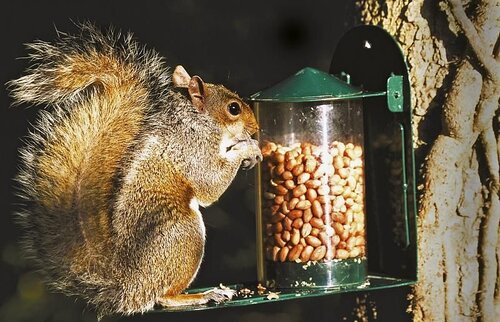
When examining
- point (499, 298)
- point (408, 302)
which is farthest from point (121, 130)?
point (499, 298)

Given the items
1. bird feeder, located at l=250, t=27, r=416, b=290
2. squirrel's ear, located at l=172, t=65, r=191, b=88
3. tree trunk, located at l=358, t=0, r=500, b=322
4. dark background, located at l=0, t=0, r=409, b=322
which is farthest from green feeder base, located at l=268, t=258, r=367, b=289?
dark background, located at l=0, t=0, r=409, b=322

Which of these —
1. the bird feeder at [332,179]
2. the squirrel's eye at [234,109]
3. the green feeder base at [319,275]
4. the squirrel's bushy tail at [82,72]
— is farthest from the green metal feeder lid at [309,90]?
the green feeder base at [319,275]

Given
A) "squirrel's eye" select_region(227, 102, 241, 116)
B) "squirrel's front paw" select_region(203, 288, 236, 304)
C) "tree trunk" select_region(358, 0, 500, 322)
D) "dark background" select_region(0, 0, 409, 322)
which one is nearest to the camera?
"squirrel's front paw" select_region(203, 288, 236, 304)

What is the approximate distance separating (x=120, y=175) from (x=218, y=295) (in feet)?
1.27

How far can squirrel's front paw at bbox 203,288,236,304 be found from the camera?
110 inches

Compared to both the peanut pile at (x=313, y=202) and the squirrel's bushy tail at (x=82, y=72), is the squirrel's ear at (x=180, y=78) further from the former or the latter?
the peanut pile at (x=313, y=202)

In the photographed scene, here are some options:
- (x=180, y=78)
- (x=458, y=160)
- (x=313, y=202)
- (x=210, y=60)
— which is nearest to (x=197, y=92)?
(x=180, y=78)

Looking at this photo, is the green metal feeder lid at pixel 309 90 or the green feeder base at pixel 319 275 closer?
the green metal feeder lid at pixel 309 90

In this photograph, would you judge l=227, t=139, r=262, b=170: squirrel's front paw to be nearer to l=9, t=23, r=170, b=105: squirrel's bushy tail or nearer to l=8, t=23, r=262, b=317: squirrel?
l=8, t=23, r=262, b=317: squirrel

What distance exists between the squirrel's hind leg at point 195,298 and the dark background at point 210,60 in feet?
2.62

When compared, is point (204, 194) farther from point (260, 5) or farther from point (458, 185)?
point (260, 5)

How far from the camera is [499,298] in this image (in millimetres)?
2975

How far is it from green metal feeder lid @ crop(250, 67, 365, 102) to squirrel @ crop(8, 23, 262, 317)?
17 cm

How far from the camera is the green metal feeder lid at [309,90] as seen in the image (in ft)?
9.43
